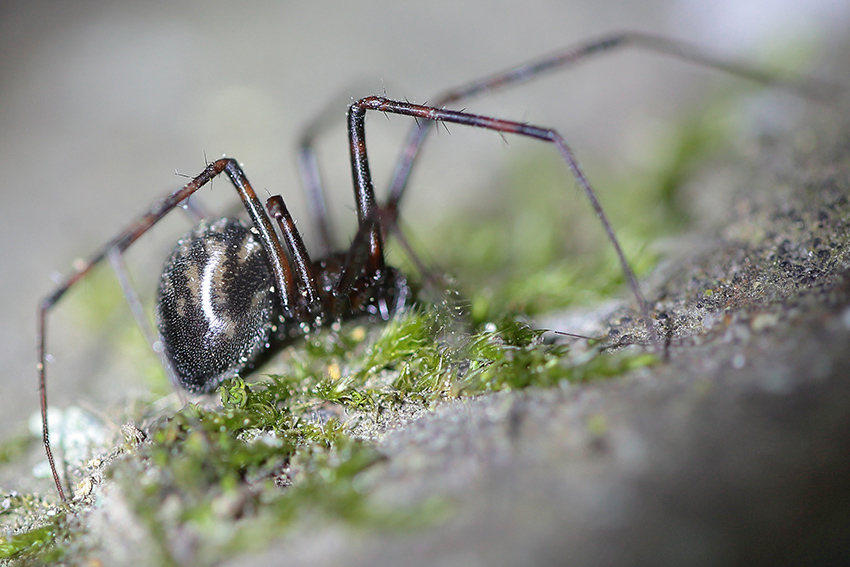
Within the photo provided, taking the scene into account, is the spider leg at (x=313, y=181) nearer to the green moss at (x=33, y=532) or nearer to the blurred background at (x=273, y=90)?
the blurred background at (x=273, y=90)

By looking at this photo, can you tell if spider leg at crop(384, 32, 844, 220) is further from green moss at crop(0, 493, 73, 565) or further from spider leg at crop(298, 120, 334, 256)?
green moss at crop(0, 493, 73, 565)

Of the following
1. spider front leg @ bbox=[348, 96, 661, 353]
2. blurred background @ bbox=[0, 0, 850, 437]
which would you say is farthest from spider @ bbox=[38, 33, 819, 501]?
blurred background @ bbox=[0, 0, 850, 437]

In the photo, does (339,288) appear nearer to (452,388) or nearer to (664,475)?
(452,388)

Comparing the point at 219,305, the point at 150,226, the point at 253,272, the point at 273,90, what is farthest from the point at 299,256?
the point at 273,90

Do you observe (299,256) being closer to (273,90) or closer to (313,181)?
(313,181)

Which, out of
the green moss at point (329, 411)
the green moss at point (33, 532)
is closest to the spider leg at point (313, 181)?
the green moss at point (329, 411)

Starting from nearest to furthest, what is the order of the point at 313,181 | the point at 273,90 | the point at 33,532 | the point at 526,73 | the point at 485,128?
the point at 33,532 < the point at 485,128 < the point at 526,73 < the point at 313,181 < the point at 273,90
